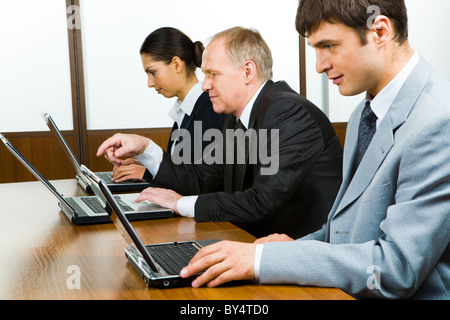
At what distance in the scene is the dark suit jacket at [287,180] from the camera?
197 centimetres

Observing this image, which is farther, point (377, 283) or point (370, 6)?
point (370, 6)

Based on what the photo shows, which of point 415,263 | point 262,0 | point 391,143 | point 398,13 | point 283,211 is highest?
point 262,0

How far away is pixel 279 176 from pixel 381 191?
76cm

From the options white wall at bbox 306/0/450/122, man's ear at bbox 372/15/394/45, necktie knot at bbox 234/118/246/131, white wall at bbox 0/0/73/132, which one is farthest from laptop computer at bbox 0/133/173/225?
white wall at bbox 306/0/450/122

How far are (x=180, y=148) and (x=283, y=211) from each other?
39.6 inches

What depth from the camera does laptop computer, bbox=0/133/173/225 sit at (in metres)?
1.88

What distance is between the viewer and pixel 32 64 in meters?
4.65

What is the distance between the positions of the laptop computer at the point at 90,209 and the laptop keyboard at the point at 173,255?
17.1 inches

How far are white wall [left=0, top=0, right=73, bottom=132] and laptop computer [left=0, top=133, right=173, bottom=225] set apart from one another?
273 centimetres

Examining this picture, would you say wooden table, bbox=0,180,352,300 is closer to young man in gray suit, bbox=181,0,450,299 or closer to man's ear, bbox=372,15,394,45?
young man in gray suit, bbox=181,0,450,299

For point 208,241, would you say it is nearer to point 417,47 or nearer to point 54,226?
point 54,226

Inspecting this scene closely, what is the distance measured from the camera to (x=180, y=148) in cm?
305

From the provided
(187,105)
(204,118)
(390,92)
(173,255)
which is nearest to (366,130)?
(390,92)

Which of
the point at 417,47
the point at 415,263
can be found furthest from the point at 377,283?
the point at 417,47
